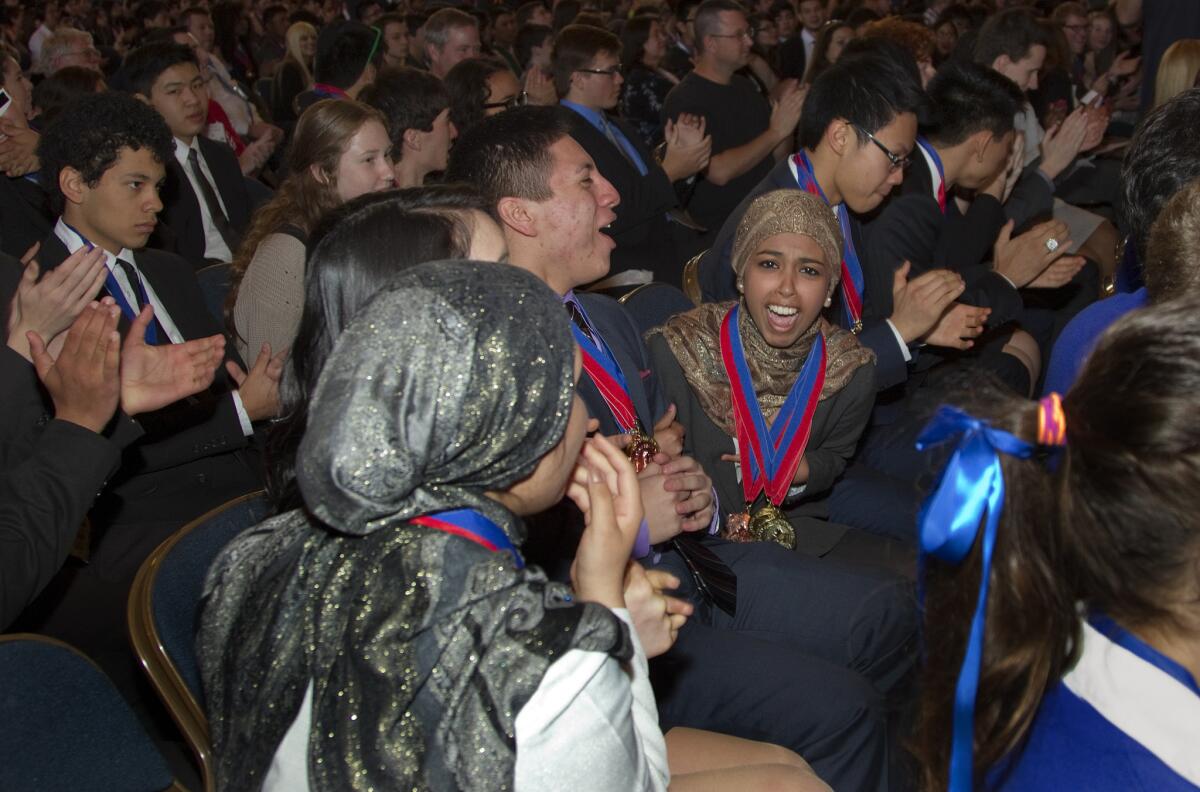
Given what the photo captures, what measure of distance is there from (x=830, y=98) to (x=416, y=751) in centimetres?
282

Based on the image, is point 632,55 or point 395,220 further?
point 632,55

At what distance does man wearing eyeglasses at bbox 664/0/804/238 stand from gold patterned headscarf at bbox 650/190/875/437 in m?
2.55

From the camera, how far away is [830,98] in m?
3.49

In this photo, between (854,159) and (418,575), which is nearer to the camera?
(418,575)

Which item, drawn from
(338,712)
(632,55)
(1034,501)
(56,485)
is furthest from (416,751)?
(632,55)

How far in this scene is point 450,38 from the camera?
20.6 ft

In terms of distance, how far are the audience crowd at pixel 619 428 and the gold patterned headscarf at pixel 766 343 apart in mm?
11

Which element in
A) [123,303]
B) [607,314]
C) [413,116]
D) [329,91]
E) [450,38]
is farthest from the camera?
[450,38]

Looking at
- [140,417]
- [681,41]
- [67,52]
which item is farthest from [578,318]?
[681,41]

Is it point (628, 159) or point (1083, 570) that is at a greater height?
point (628, 159)

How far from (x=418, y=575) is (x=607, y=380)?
121cm

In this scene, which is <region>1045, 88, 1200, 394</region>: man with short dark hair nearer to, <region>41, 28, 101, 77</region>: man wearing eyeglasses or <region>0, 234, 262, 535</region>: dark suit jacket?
<region>0, 234, 262, 535</region>: dark suit jacket

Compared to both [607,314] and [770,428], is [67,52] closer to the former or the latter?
[607,314]

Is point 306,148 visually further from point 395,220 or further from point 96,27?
point 96,27
